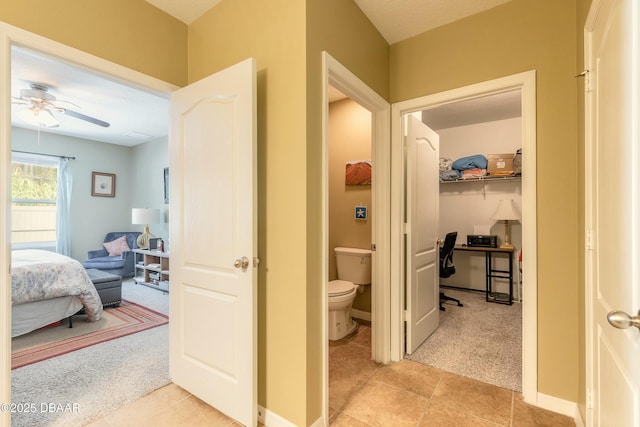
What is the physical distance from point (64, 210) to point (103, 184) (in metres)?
0.79

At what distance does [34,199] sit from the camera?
498 cm

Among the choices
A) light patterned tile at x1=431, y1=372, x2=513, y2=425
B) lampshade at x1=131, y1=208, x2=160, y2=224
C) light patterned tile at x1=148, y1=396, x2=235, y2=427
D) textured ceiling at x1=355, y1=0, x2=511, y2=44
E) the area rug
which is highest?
textured ceiling at x1=355, y1=0, x2=511, y2=44

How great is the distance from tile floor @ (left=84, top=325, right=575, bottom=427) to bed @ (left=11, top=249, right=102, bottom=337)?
187cm

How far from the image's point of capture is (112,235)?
18.6ft

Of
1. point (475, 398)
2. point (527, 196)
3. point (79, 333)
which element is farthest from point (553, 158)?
point (79, 333)

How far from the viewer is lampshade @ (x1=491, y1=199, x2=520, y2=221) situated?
13.2 feet

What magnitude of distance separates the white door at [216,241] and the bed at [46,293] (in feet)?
5.99

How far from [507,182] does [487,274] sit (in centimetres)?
139

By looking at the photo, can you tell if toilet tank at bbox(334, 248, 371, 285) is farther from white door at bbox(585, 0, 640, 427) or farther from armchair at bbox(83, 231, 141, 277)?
armchair at bbox(83, 231, 141, 277)

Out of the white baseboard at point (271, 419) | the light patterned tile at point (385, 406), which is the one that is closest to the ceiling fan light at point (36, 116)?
the white baseboard at point (271, 419)

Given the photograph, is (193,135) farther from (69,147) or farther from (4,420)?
(69,147)

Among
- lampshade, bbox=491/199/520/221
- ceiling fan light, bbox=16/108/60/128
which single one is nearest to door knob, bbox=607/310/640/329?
lampshade, bbox=491/199/520/221

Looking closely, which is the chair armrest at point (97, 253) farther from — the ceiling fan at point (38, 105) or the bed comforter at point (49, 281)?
the ceiling fan at point (38, 105)

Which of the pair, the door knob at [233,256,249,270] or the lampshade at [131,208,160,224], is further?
the lampshade at [131,208,160,224]
